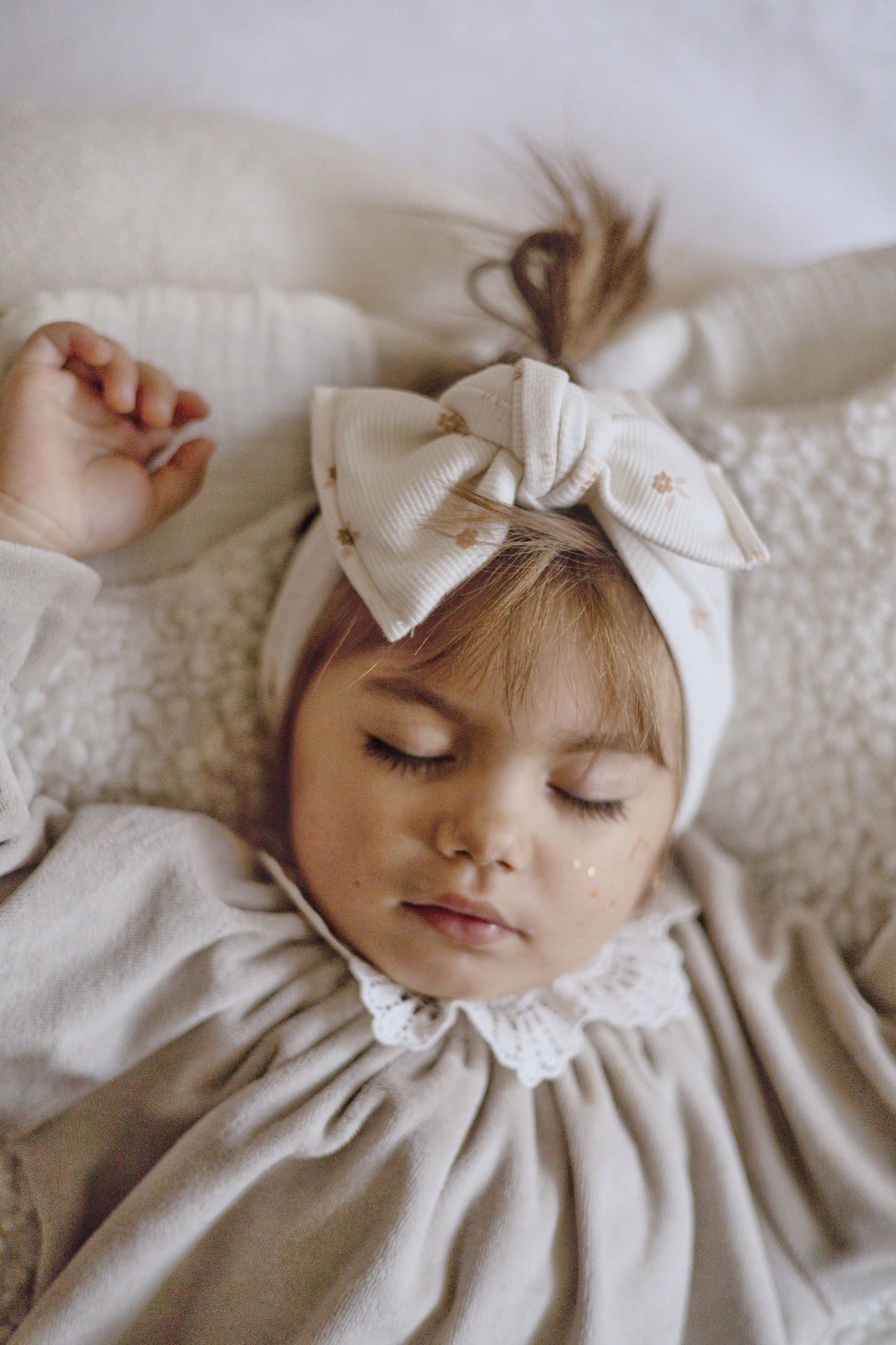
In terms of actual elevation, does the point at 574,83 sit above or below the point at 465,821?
above

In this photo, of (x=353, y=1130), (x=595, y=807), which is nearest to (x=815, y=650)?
(x=595, y=807)

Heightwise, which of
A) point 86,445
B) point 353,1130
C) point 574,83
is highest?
point 574,83

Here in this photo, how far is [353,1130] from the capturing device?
82 centimetres

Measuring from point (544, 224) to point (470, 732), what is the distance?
71 cm

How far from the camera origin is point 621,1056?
92 cm

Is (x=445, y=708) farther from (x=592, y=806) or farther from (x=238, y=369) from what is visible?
(x=238, y=369)

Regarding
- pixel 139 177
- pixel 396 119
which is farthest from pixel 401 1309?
pixel 396 119

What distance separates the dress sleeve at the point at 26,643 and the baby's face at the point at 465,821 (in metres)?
0.22

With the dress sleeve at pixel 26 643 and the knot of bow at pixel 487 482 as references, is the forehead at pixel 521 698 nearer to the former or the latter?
the knot of bow at pixel 487 482

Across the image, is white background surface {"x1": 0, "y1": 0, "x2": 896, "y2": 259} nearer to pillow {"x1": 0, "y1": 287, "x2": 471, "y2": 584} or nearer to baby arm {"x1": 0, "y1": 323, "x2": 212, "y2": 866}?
pillow {"x1": 0, "y1": 287, "x2": 471, "y2": 584}

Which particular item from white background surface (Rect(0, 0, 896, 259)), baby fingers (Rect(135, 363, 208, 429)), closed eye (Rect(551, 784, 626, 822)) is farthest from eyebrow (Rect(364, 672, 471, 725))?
white background surface (Rect(0, 0, 896, 259))

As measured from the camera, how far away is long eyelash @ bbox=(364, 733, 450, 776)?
2.65ft

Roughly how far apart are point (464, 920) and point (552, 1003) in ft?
0.56

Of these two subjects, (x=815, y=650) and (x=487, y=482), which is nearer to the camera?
(x=487, y=482)
